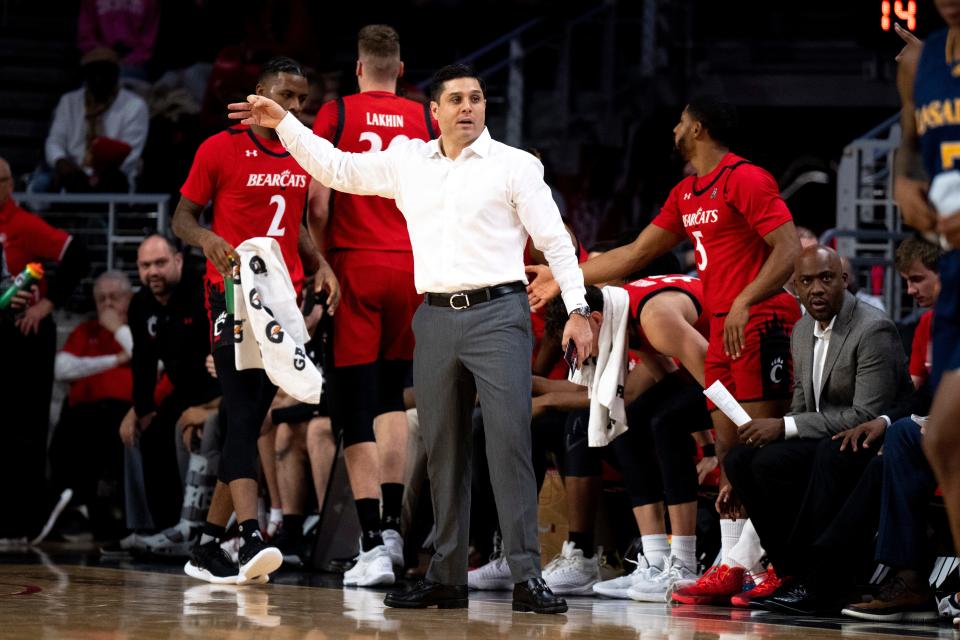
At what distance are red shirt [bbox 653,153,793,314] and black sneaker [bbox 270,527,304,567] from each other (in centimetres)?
254

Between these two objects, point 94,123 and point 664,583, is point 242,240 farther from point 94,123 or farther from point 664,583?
point 94,123

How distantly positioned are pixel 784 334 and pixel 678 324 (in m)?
0.44

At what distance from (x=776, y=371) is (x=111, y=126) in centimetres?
691

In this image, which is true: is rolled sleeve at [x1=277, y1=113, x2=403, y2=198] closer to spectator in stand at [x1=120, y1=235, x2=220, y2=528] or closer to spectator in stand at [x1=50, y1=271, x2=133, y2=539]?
spectator in stand at [x1=120, y1=235, x2=220, y2=528]

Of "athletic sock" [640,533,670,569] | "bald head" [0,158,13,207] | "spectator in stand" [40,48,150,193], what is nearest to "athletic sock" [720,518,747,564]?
"athletic sock" [640,533,670,569]

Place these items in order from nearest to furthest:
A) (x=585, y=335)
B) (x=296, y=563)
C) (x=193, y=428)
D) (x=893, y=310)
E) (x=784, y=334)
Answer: (x=585, y=335)
(x=784, y=334)
(x=296, y=563)
(x=193, y=428)
(x=893, y=310)

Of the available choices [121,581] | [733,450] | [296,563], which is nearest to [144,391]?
[296,563]

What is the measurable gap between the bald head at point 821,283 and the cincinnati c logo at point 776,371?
0.27 m

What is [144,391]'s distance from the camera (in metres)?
8.01

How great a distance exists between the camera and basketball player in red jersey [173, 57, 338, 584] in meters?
5.93

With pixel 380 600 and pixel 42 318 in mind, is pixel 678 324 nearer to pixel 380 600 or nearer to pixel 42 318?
pixel 380 600

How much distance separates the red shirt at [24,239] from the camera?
26.7 feet

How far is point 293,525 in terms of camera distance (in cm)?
752

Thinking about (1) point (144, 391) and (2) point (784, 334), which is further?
(1) point (144, 391)
